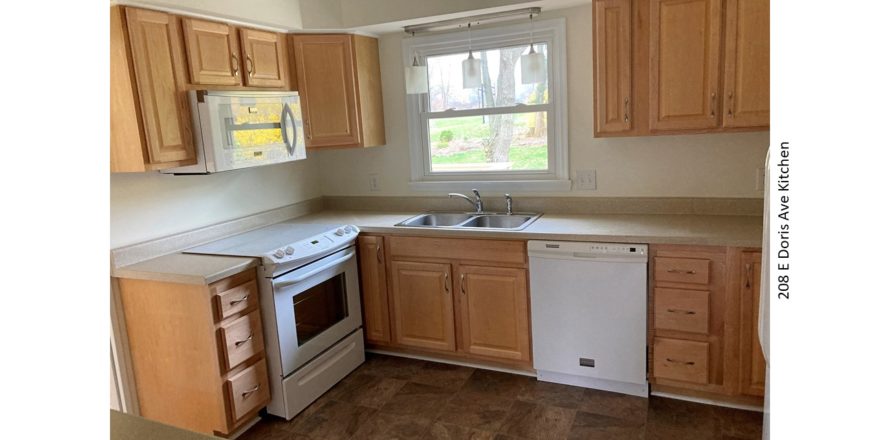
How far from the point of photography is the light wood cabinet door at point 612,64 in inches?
106

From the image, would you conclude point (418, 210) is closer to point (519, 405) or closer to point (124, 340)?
point (519, 405)

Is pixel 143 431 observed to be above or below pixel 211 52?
below

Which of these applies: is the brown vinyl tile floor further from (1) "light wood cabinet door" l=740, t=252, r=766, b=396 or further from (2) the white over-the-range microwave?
(2) the white over-the-range microwave

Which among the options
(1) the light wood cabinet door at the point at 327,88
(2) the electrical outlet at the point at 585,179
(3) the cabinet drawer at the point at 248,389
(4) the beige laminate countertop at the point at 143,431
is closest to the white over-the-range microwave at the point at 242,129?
(1) the light wood cabinet door at the point at 327,88

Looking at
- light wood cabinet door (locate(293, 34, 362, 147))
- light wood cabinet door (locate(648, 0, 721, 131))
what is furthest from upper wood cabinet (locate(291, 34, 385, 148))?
light wood cabinet door (locate(648, 0, 721, 131))

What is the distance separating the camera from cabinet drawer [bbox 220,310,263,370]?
2457mm

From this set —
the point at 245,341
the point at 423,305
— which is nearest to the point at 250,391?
the point at 245,341

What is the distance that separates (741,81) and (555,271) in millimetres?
1219

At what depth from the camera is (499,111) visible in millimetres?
3414

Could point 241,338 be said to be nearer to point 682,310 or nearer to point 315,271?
point 315,271

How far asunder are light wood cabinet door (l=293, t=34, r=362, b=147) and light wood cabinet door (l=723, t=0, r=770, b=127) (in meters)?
2.02

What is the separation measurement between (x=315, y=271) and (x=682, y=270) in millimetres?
1775

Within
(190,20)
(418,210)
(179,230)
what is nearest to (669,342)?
(418,210)

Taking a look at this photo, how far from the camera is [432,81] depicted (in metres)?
3.57
